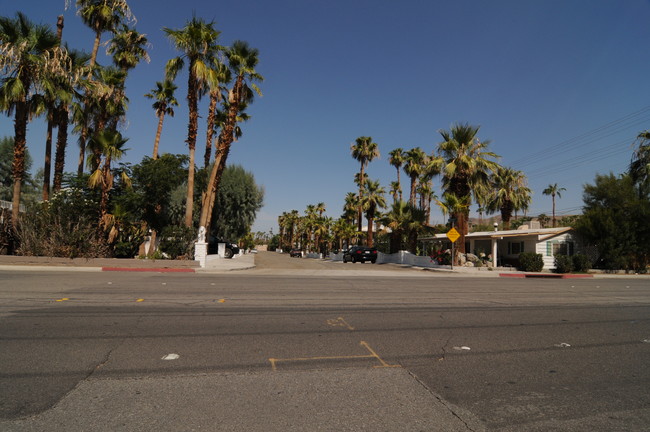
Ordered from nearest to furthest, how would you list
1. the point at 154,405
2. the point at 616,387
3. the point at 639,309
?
the point at 154,405 < the point at 616,387 < the point at 639,309

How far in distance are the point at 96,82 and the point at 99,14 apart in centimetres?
580

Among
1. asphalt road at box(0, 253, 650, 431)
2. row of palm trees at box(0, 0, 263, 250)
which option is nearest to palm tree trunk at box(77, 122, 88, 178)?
row of palm trees at box(0, 0, 263, 250)

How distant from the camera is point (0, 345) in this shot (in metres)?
5.16

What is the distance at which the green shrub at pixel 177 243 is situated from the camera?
2221 cm

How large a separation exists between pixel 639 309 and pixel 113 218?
77.8 feet

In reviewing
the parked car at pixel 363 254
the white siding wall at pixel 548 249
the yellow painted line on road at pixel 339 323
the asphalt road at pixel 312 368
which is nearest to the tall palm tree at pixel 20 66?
the asphalt road at pixel 312 368

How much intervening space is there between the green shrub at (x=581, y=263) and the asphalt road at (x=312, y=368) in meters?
21.5

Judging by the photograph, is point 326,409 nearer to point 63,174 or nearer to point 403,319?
point 403,319

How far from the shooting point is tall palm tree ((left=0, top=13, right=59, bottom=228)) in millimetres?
18984

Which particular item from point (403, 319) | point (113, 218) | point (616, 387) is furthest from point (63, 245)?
point (616, 387)

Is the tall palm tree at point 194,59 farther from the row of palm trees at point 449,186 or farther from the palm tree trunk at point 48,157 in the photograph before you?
the row of palm trees at point 449,186

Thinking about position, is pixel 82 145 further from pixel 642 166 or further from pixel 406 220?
pixel 642 166

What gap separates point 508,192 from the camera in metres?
39.8

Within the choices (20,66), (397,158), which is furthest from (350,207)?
(20,66)
